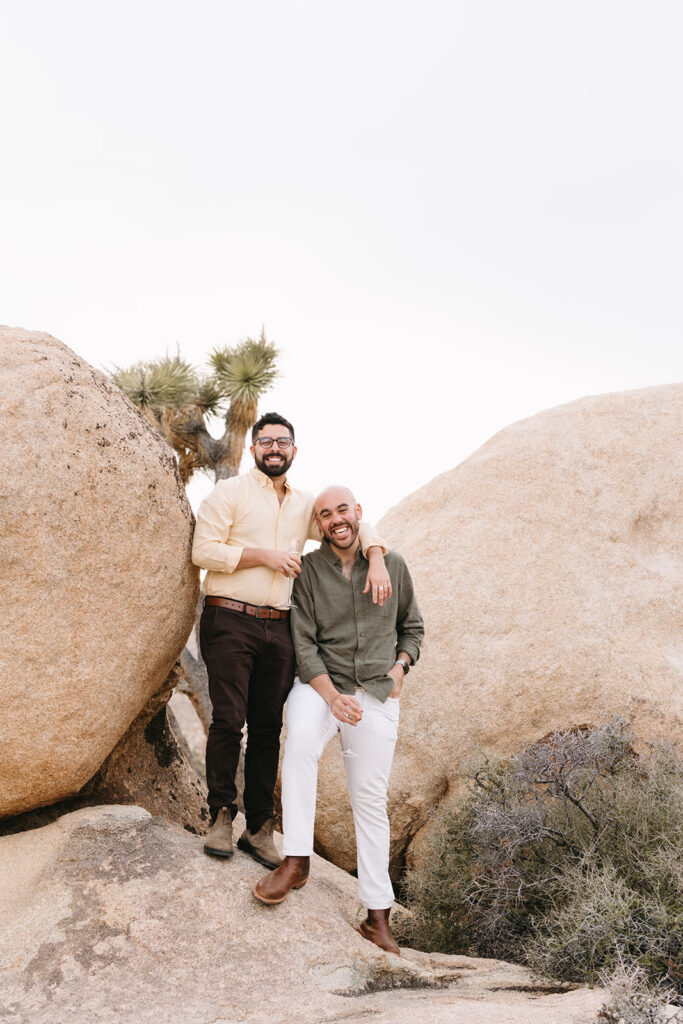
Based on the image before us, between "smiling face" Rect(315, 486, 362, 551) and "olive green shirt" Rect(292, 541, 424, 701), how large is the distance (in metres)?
0.12

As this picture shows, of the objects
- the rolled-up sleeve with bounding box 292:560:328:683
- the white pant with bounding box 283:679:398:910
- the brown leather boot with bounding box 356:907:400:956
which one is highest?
the rolled-up sleeve with bounding box 292:560:328:683

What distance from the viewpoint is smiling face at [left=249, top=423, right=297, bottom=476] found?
4887 mm

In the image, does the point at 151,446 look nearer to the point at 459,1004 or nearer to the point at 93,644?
the point at 93,644

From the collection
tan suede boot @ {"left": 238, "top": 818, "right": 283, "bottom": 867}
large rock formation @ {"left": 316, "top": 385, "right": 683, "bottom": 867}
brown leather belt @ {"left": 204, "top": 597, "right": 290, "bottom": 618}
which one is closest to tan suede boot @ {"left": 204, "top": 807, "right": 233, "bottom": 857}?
tan suede boot @ {"left": 238, "top": 818, "right": 283, "bottom": 867}

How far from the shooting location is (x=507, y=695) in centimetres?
618

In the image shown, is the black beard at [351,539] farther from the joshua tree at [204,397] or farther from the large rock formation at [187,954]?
the joshua tree at [204,397]

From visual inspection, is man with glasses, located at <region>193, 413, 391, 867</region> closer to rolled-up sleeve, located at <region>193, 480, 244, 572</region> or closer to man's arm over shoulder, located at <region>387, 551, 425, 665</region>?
rolled-up sleeve, located at <region>193, 480, 244, 572</region>

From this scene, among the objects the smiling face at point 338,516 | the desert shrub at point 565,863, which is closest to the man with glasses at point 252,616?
the smiling face at point 338,516

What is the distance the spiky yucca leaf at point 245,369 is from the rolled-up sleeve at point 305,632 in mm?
7287

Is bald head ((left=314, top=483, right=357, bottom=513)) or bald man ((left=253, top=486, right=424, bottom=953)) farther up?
bald head ((left=314, top=483, right=357, bottom=513))

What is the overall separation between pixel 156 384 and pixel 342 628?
24.5ft

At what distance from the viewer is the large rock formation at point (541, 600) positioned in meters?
6.15

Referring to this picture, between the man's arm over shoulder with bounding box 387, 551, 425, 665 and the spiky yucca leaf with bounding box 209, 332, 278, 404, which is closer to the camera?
the man's arm over shoulder with bounding box 387, 551, 425, 665

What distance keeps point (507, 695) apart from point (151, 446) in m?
3.16
